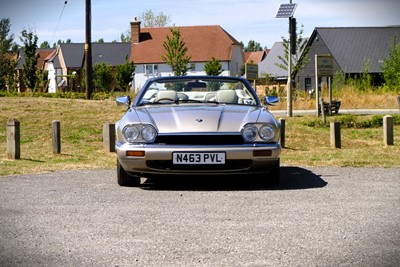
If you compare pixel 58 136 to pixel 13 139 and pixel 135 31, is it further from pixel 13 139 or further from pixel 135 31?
pixel 135 31

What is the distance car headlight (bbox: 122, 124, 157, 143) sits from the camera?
8.98m

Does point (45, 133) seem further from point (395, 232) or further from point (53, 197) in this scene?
point (395, 232)

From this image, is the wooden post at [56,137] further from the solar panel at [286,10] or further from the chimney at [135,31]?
the chimney at [135,31]

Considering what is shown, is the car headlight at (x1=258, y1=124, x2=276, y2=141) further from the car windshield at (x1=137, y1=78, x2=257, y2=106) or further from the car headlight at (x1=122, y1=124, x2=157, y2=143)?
the car headlight at (x1=122, y1=124, x2=157, y2=143)

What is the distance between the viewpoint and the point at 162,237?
5.97 m

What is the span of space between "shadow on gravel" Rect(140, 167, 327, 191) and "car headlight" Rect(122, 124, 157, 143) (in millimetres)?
667

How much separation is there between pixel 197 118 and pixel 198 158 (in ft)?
1.83

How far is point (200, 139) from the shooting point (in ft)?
29.2

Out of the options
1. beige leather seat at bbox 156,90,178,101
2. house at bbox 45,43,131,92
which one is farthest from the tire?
house at bbox 45,43,131,92

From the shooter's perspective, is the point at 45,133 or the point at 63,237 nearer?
the point at 63,237

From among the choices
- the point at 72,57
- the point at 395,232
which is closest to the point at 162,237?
the point at 395,232

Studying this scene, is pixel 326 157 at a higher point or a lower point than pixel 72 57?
lower

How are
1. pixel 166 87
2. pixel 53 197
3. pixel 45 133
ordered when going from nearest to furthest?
pixel 53 197 → pixel 166 87 → pixel 45 133

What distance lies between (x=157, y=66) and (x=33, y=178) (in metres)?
86.7
